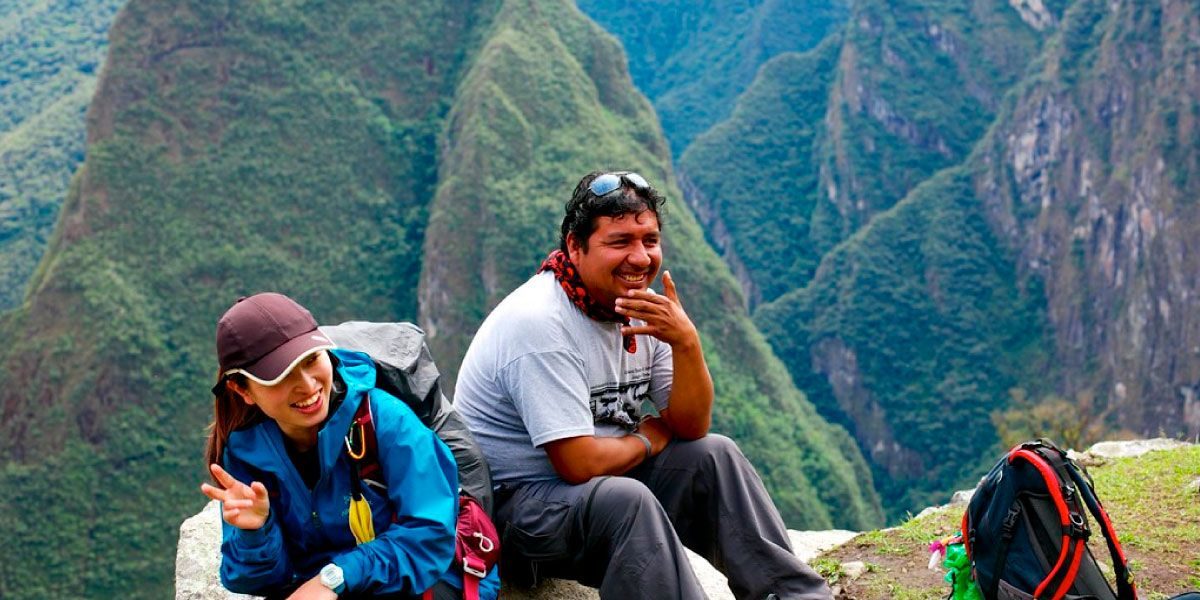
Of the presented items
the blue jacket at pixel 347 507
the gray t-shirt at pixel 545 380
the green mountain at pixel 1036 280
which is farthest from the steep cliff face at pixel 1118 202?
the blue jacket at pixel 347 507

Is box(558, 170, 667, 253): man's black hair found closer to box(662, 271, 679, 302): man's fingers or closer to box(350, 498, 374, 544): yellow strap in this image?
box(662, 271, 679, 302): man's fingers

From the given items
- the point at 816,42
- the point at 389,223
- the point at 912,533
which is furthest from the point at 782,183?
the point at 912,533

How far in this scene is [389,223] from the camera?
47.6m

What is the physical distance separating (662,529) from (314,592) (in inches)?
38.7

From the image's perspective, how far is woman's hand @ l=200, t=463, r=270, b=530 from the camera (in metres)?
2.79

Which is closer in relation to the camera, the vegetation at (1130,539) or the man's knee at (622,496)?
the man's knee at (622,496)

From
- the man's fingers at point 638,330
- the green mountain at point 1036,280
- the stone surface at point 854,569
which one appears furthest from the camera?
the green mountain at point 1036,280

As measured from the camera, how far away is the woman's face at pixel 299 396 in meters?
2.82

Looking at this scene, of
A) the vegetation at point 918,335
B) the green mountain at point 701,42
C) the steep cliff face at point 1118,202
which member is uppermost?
the green mountain at point 701,42

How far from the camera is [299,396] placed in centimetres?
284

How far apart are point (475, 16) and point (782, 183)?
41.0 m

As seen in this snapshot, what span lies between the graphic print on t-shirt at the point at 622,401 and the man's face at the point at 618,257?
0.98 feet

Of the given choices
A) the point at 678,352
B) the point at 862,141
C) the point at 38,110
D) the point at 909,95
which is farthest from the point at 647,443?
the point at 862,141

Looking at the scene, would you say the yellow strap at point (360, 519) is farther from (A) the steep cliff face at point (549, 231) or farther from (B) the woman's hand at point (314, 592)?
(A) the steep cliff face at point (549, 231)
